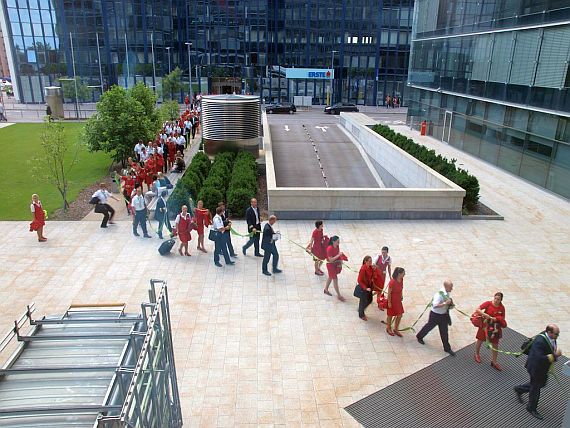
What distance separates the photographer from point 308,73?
55500 millimetres

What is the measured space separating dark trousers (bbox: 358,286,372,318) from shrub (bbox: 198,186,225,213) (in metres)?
7.18

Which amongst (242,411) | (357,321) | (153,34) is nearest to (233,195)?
(357,321)

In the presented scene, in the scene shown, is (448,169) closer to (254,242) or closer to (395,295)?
(254,242)

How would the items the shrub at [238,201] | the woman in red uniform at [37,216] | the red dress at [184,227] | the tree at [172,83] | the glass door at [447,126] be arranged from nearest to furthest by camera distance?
the red dress at [184,227] < the woman in red uniform at [37,216] < the shrub at [238,201] < the glass door at [447,126] < the tree at [172,83]

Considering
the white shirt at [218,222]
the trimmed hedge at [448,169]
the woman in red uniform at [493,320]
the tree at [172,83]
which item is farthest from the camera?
the tree at [172,83]

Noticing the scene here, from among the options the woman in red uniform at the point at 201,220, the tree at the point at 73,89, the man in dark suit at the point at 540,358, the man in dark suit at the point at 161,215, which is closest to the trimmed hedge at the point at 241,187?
the man in dark suit at the point at 161,215

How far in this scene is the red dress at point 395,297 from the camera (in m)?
8.45

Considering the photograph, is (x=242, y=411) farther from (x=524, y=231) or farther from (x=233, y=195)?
(x=524, y=231)

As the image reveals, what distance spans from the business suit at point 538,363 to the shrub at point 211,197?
34.2 ft

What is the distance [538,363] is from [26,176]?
67.8 ft

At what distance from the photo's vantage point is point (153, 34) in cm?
5356

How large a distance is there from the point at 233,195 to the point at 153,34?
4528 cm

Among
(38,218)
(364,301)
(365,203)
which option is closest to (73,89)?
(38,218)

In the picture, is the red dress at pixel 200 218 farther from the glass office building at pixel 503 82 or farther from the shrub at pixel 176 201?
the glass office building at pixel 503 82
